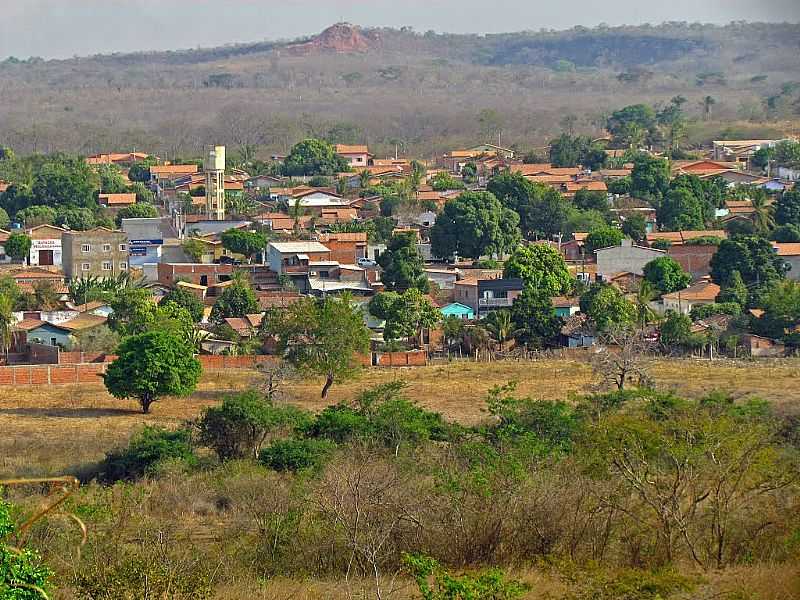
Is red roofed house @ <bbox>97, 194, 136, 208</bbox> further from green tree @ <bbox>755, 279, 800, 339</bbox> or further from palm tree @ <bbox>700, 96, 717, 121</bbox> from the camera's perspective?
palm tree @ <bbox>700, 96, 717, 121</bbox>

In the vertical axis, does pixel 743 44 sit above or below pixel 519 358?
above

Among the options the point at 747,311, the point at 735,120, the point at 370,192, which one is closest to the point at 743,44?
the point at 735,120

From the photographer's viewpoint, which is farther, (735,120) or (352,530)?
(735,120)

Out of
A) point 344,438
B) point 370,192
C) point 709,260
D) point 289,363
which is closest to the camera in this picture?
point 344,438

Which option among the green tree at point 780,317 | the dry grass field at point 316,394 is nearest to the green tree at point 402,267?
the dry grass field at point 316,394

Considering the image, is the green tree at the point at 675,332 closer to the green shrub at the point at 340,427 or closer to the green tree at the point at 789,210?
the green shrub at the point at 340,427

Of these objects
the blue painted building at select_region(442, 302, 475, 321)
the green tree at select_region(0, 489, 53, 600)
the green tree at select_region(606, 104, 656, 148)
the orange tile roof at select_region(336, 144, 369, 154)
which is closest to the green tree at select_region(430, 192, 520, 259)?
the blue painted building at select_region(442, 302, 475, 321)

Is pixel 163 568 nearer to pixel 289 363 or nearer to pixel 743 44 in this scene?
pixel 289 363
